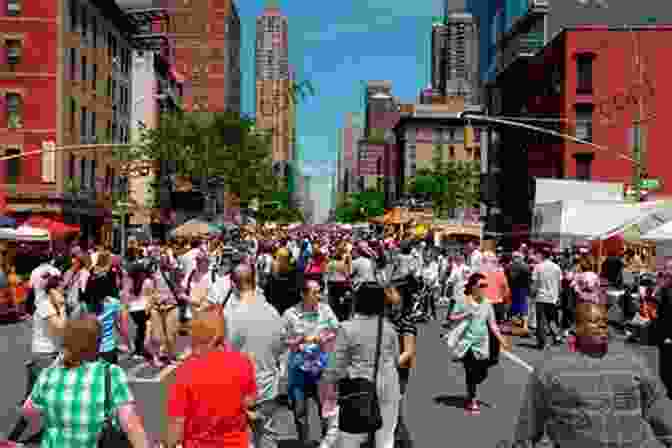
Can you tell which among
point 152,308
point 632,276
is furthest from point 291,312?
point 632,276

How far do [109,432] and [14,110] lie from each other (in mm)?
43503

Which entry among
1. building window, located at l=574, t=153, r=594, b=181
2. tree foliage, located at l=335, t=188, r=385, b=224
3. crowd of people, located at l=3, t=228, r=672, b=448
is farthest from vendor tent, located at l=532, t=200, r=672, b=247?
tree foliage, located at l=335, t=188, r=385, b=224

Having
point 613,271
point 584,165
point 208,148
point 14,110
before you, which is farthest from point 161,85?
point 613,271

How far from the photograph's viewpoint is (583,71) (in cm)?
5362

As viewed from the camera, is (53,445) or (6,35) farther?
(6,35)

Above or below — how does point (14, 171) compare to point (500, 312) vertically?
above

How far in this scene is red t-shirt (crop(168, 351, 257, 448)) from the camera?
15.1 ft

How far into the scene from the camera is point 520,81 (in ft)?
224

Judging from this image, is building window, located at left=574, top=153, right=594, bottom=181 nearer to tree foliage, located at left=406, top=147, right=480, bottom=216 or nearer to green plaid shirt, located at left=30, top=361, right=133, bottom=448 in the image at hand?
tree foliage, located at left=406, top=147, right=480, bottom=216

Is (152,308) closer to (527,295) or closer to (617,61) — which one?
(527,295)

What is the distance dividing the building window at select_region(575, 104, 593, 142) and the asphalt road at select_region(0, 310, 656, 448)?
38.8m

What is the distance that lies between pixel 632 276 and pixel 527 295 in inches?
181

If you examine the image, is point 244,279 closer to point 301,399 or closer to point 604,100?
point 301,399

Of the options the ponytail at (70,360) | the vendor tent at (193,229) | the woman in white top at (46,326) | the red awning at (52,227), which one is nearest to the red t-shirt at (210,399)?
the ponytail at (70,360)
